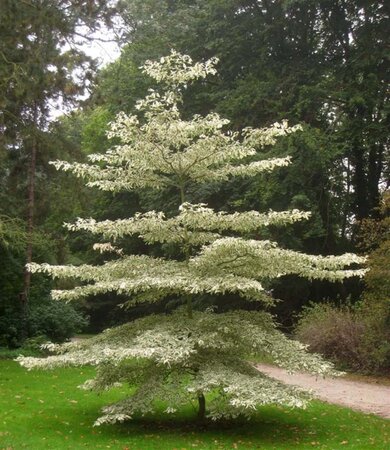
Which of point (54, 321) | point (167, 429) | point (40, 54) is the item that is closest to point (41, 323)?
point (54, 321)

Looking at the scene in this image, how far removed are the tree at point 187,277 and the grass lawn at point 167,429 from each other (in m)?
0.42

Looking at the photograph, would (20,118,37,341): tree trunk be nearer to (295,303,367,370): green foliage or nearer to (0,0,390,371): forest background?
(0,0,390,371): forest background

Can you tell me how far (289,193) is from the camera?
19.7m

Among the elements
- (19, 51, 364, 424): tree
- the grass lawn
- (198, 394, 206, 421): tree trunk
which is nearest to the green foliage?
the grass lawn

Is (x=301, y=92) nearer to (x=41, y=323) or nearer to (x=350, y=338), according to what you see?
(x=350, y=338)

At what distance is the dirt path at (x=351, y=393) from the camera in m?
11.4

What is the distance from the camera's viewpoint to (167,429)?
9.14 meters

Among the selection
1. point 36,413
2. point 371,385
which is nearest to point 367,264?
point 371,385

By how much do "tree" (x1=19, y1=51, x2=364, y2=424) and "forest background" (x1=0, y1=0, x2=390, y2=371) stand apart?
17.2 feet

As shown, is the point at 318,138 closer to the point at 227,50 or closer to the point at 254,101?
the point at 254,101

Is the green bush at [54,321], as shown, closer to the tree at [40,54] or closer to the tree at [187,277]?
the tree at [40,54]

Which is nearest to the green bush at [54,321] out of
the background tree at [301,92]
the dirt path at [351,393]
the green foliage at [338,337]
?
the background tree at [301,92]

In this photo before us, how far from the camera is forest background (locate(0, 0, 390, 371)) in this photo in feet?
47.6

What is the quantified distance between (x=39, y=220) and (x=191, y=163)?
11.7 meters
